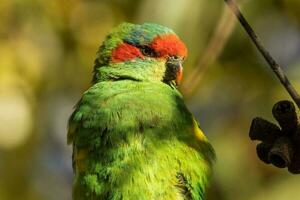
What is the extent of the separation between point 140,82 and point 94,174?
1.76ft

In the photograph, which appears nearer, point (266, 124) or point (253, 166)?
point (266, 124)

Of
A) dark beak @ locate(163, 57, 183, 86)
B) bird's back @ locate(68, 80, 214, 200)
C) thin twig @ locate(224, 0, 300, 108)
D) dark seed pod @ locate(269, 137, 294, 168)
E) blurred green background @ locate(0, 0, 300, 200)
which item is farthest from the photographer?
blurred green background @ locate(0, 0, 300, 200)

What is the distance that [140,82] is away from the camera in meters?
3.07

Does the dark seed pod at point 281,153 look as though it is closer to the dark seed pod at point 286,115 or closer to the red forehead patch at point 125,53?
the dark seed pod at point 286,115

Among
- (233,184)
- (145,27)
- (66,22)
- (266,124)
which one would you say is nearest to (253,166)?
(233,184)

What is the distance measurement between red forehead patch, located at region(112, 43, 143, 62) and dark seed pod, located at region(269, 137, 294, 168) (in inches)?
62.2

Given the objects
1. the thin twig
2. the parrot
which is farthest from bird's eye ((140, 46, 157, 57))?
the thin twig

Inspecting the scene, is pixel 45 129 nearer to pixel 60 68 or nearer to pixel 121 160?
pixel 60 68

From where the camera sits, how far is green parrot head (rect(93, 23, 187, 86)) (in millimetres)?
3152

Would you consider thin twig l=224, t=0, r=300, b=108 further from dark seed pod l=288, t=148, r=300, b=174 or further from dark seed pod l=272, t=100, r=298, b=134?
dark seed pod l=288, t=148, r=300, b=174

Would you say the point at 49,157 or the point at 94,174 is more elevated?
the point at 49,157

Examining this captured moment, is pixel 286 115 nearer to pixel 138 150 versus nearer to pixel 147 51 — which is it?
pixel 138 150

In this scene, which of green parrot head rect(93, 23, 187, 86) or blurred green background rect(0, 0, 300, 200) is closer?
green parrot head rect(93, 23, 187, 86)

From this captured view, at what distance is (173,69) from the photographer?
315 cm
